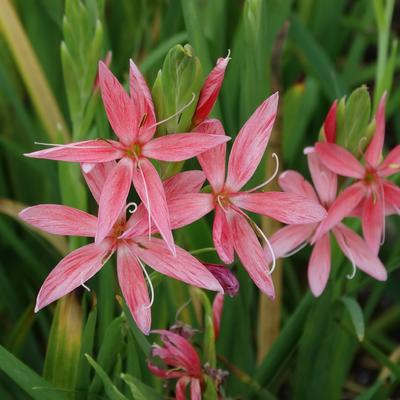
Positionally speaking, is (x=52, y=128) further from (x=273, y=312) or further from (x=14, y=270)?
(x=273, y=312)

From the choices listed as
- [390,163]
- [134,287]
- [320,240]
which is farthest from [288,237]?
[134,287]

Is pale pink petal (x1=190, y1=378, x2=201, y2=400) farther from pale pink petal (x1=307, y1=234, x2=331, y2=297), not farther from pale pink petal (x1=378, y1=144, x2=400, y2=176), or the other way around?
pale pink petal (x1=378, y1=144, x2=400, y2=176)

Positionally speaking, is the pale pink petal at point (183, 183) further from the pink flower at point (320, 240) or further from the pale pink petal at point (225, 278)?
the pink flower at point (320, 240)

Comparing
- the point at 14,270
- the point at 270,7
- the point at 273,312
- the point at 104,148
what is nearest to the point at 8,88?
the point at 14,270

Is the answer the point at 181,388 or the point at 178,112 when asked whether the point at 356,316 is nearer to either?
the point at 181,388

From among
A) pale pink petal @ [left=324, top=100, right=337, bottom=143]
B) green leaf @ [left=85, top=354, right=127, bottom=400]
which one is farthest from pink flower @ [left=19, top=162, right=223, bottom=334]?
pale pink petal @ [left=324, top=100, right=337, bottom=143]

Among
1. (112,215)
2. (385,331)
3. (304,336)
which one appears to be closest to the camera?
(112,215)

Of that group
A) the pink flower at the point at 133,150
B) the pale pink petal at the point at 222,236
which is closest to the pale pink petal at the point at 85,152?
the pink flower at the point at 133,150
